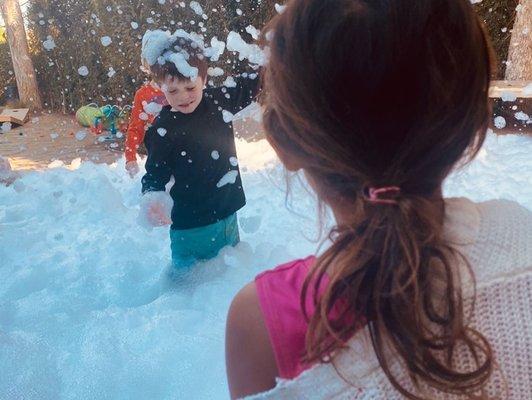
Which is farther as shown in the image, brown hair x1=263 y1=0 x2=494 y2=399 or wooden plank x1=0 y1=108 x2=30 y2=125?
wooden plank x1=0 y1=108 x2=30 y2=125

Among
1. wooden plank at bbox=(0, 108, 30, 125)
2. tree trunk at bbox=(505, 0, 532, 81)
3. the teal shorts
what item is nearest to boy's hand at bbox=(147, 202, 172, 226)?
the teal shorts

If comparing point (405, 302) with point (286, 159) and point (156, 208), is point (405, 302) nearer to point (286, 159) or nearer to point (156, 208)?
point (286, 159)

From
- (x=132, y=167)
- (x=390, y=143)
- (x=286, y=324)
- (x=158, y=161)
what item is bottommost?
(x=132, y=167)

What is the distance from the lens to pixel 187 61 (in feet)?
7.79

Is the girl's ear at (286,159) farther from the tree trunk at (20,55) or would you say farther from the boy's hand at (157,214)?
the tree trunk at (20,55)

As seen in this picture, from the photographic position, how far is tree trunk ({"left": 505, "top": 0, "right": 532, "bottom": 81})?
20.0 feet

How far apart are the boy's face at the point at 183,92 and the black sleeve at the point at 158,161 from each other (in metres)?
0.14

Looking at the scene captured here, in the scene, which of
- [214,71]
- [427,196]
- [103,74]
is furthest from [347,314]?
[103,74]

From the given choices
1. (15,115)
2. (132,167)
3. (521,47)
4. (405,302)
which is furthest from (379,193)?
(15,115)

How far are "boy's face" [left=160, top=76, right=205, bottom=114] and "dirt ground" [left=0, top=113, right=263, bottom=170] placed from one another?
294cm

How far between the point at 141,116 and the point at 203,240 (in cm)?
68

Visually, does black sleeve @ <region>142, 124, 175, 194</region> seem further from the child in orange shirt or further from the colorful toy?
the colorful toy

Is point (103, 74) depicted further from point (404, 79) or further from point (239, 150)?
point (404, 79)

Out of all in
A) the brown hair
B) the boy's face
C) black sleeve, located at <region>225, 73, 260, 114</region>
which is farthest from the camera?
black sleeve, located at <region>225, 73, 260, 114</region>
